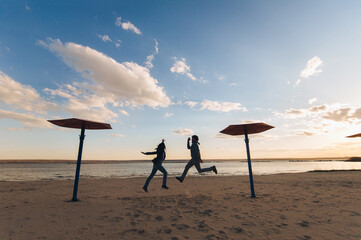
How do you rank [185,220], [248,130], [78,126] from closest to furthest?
1. [185,220]
2. [78,126]
3. [248,130]

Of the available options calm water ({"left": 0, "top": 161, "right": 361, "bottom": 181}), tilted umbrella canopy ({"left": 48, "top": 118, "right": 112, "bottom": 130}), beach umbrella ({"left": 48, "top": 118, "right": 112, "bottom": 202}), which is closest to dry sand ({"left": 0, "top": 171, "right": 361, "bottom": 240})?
beach umbrella ({"left": 48, "top": 118, "right": 112, "bottom": 202})

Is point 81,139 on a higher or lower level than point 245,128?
lower

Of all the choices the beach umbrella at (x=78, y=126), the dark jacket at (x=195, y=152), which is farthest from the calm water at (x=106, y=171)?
the dark jacket at (x=195, y=152)

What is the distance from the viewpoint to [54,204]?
6.74 metres

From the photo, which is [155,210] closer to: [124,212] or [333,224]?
[124,212]

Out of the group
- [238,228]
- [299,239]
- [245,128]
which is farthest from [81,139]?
[299,239]

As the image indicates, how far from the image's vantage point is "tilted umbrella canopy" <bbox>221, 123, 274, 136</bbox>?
789 cm

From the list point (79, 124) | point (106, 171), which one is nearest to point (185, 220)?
point (79, 124)

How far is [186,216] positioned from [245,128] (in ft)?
15.9

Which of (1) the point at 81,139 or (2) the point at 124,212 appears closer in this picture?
(2) the point at 124,212

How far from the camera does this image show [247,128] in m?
8.27

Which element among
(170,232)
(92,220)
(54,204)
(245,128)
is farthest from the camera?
(245,128)

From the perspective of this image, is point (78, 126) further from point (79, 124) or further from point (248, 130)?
point (248, 130)

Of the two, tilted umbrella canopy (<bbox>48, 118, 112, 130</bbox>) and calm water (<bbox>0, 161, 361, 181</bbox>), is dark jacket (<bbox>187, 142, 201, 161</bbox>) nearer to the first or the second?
tilted umbrella canopy (<bbox>48, 118, 112, 130</bbox>)
